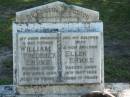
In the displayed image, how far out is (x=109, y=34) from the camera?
479 inches

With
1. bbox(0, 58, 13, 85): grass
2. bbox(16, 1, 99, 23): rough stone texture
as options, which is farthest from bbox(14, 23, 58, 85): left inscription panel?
bbox(0, 58, 13, 85): grass

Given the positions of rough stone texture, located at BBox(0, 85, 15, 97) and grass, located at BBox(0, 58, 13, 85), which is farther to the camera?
grass, located at BBox(0, 58, 13, 85)

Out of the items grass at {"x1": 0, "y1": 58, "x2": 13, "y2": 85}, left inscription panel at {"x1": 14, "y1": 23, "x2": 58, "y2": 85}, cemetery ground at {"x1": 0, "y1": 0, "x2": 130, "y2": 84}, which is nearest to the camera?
left inscription panel at {"x1": 14, "y1": 23, "x2": 58, "y2": 85}

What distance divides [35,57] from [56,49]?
0.32 meters

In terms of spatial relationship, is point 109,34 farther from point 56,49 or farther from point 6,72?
point 56,49

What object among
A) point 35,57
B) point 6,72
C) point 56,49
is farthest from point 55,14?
point 6,72

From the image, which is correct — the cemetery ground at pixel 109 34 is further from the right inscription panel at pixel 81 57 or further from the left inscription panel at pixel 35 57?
the right inscription panel at pixel 81 57

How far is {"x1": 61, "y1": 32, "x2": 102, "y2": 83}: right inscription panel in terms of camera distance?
7840 mm

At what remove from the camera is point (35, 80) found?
310 inches

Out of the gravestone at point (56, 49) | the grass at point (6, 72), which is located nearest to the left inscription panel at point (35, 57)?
the gravestone at point (56, 49)

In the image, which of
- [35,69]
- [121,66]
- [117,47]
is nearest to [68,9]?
[35,69]

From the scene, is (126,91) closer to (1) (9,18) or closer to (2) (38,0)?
(1) (9,18)

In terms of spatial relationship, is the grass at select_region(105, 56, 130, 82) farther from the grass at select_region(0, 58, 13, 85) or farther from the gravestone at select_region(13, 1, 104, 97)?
the gravestone at select_region(13, 1, 104, 97)

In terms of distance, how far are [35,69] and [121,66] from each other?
2.90 m
